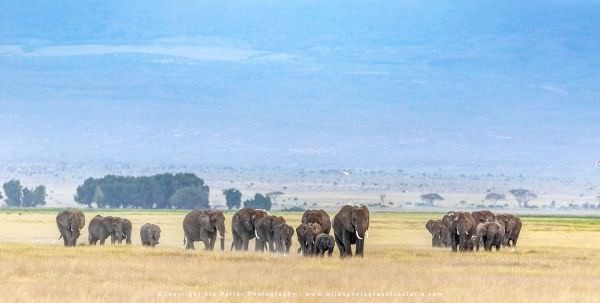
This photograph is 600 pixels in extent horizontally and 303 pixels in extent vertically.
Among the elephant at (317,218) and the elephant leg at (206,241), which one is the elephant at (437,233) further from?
the elephant at (317,218)

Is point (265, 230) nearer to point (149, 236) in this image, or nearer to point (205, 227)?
Result: point (205, 227)

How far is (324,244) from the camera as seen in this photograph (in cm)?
4619

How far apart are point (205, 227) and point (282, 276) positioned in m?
18.7

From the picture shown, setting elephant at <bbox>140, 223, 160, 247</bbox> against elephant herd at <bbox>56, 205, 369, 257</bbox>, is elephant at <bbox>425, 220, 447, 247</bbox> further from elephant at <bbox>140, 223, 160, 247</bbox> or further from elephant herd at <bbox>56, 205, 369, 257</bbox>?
elephant at <bbox>140, 223, 160, 247</bbox>

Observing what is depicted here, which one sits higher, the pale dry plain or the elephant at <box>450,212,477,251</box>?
the elephant at <box>450,212,477,251</box>

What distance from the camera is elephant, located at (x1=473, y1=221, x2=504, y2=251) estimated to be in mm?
54656

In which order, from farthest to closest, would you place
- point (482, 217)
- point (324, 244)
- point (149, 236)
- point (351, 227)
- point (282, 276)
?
point (482, 217) → point (149, 236) → point (324, 244) → point (351, 227) → point (282, 276)

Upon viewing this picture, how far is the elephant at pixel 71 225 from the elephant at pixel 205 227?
13.1 ft

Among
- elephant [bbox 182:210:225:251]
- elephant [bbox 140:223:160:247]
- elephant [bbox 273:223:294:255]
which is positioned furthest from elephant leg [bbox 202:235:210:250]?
elephant [bbox 273:223:294:255]

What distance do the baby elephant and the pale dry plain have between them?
3.98 ft

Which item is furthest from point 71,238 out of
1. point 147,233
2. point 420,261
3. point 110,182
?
point 110,182

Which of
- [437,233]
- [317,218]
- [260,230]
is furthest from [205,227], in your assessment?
[437,233]

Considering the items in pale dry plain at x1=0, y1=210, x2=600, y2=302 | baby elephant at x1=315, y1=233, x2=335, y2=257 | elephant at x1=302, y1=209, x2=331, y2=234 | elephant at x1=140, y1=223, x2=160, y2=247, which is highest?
elephant at x1=302, y1=209, x2=331, y2=234

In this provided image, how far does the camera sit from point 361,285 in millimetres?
32781
